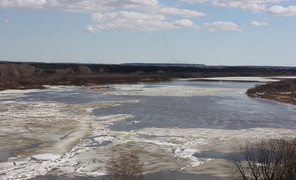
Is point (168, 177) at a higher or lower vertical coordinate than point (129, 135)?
lower

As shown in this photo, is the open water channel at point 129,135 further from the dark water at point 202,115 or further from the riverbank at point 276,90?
the riverbank at point 276,90

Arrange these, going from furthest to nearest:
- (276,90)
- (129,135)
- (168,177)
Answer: (276,90)
(129,135)
(168,177)

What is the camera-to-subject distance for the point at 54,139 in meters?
15.9

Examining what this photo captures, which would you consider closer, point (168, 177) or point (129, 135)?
point (168, 177)

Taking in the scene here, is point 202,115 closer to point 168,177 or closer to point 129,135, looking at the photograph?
point 129,135

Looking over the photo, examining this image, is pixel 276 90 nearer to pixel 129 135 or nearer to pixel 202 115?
pixel 202 115

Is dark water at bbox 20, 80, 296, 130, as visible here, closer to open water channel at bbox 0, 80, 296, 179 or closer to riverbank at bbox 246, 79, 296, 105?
open water channel at bbox 0, 80, 296, 179

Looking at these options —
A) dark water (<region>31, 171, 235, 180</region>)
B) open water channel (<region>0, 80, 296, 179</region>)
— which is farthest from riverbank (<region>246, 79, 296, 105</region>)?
dark water (<region>31, 171, 235, 180</region>)

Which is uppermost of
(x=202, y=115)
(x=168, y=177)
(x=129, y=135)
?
(x=202, y=115)

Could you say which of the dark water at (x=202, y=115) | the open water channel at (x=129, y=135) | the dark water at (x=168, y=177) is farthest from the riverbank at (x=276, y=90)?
the dark water at (x=168, y=177)

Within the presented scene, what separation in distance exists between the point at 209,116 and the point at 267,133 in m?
5.90

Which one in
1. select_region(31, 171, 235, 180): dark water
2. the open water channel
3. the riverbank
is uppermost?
the riverbank

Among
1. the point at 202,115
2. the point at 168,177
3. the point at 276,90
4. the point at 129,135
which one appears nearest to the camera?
the point at 168,177

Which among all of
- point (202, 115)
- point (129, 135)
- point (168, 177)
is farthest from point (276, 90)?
point (168, 177)
